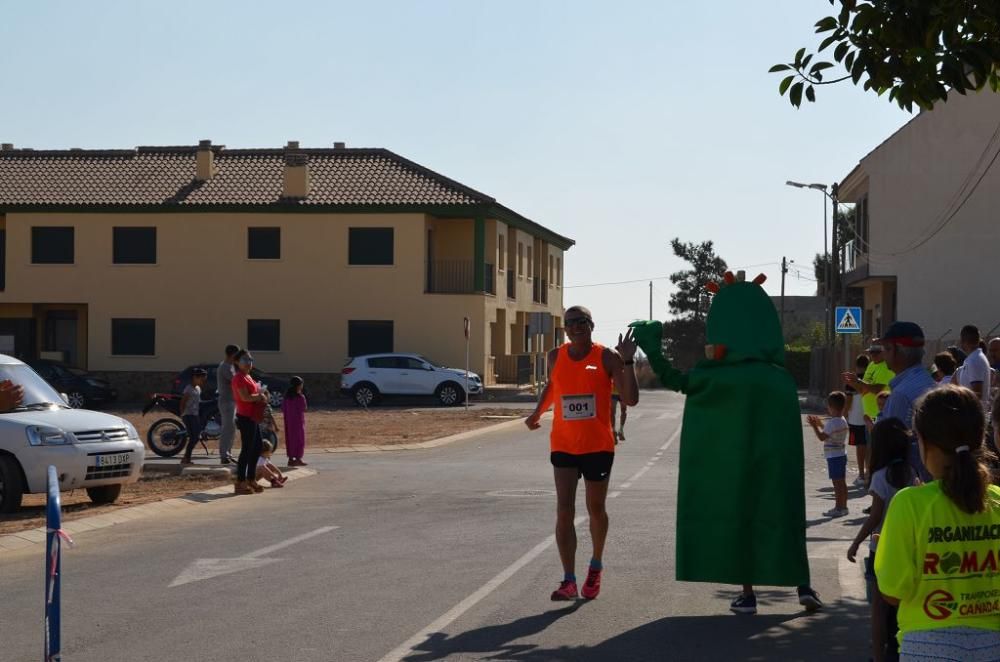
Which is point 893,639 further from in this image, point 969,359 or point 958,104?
point 958,104

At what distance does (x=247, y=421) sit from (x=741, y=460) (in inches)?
373

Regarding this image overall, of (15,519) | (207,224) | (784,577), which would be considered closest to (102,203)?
(207,224)

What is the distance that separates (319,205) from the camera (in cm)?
5028

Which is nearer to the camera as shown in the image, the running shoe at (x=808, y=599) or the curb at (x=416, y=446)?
the running shoe at (x=808, y=599)

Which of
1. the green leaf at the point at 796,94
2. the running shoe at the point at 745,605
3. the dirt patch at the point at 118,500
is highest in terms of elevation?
the green leaf at the point at 796,94

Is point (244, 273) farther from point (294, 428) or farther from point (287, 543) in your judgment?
point (287, 543)

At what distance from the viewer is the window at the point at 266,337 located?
50875 mm

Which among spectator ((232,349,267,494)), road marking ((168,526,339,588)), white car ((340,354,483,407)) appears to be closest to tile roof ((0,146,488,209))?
white car ((340,354,483,407))

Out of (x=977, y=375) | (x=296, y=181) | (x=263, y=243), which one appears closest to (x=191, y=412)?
(x=977, y=375)

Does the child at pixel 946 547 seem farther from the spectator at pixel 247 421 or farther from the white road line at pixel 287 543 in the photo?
the spectator at pixel 247 421

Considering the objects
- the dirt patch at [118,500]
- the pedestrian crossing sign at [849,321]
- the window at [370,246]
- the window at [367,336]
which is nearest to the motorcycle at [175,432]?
the dirt patch at [118,500]

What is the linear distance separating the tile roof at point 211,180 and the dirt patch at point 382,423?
10720 mm

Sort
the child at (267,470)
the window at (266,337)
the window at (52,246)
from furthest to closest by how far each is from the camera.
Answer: the window at (52,246)
the window at (266,337)
the child at (267,470)

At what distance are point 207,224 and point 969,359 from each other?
132 ft
